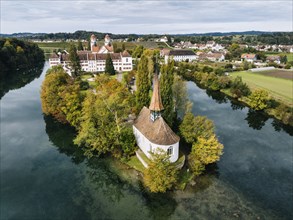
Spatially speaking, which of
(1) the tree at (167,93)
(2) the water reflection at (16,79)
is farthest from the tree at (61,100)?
(2) the water reflection at (16,79)

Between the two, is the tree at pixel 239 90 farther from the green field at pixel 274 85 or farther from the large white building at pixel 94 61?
the large white building at pixel 94 61

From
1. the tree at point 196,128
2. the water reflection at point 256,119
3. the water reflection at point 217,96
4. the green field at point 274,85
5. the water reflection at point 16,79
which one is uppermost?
the tree at point 196,128

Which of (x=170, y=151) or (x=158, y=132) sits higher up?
(x=158, y=132)

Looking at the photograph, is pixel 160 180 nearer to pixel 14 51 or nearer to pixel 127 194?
pixel 127 194

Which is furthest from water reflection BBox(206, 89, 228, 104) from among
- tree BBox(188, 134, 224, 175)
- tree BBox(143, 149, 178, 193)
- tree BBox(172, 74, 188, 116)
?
tree BBox(143, 149, 178, 193)

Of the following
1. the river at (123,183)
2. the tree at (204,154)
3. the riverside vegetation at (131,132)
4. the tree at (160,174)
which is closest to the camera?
the river at (123,183)

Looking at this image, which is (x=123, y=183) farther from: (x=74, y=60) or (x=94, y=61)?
(x=94, y=61)

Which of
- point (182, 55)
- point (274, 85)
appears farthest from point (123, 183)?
point (182, 55)
